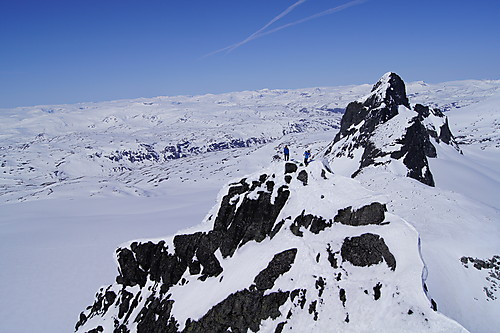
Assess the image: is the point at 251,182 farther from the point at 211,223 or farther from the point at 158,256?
the point at 158,256

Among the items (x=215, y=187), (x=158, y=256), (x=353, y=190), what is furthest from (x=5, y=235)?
(x=353, y=190)

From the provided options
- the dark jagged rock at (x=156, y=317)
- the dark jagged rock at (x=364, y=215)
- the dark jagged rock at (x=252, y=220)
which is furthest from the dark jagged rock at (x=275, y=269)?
the dark jagged rock at (x=156, y=317)

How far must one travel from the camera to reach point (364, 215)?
22.5m

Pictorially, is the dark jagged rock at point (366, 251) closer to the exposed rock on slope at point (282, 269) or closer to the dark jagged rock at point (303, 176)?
the exposed rock on slope at point (282, 269)

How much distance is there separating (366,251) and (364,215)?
303cm

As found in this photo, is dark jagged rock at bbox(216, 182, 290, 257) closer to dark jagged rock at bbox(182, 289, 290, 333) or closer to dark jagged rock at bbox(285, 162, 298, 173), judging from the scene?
dark jagged rock at bbox(285, 162, 298, 173)

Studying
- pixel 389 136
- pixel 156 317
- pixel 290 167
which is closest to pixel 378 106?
pixel 389 136

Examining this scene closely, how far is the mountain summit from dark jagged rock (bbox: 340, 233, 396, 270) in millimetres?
66

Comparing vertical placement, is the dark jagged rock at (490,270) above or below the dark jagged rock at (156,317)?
above

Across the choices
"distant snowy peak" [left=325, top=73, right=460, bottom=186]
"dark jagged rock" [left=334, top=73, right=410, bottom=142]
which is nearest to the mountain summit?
"distant snowy peak" [left=325, top=73, right=460, bottom=186]

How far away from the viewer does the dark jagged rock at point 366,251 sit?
19309 mm

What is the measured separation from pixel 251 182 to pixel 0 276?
82.9 m

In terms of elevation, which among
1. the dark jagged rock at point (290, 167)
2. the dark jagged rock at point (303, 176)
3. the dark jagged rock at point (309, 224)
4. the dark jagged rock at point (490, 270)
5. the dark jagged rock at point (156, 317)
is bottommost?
the dark jagged rock at point (156, 317)

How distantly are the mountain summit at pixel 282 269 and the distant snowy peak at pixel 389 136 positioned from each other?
34.4 metres
